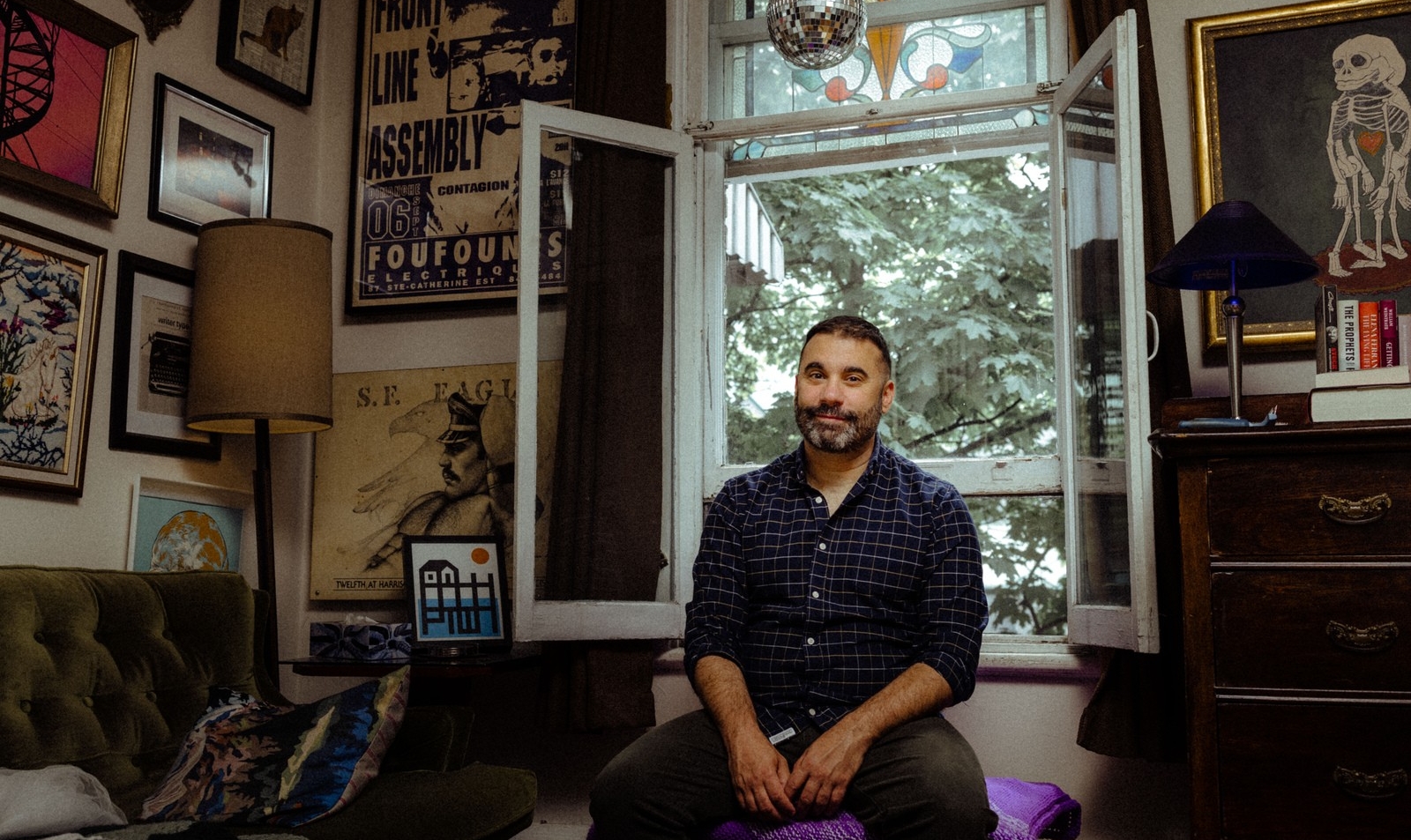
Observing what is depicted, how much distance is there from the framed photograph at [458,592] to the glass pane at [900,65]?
1465 mm

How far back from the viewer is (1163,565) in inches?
104

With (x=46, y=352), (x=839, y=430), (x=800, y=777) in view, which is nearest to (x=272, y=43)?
(x=46, y=352)

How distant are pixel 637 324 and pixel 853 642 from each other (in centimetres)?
128

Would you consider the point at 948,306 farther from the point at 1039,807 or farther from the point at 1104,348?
the point at 1039,807

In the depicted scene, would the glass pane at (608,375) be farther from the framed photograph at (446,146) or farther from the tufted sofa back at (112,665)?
the tufted sofa back at (112,665)

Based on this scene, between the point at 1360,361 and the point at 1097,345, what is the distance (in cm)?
60

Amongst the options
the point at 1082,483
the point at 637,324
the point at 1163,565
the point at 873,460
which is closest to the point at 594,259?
the point at 637,324

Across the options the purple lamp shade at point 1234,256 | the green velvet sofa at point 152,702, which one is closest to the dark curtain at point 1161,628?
the purple lamp shade at point 1234,256

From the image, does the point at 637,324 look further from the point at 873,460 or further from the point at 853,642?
the point at 853,642

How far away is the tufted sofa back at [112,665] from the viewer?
2094 millimetres

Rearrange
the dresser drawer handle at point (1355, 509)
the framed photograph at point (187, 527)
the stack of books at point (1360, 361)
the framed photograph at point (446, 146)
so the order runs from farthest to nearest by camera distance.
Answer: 1. the framed photograph at point (446, 146)
2. the framed photograph at point (187, 527)
3. the stack of books at point (1360, 361)
4. the dresser drawer handle at point (1355, 509)

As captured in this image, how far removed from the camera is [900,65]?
10.9ft

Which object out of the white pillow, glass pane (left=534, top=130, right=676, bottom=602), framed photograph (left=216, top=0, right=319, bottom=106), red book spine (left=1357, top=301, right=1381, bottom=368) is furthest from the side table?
red book spine (left=1357, top=301, right=1381, bottom=368)

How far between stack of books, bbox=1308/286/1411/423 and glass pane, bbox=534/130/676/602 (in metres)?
1.60
